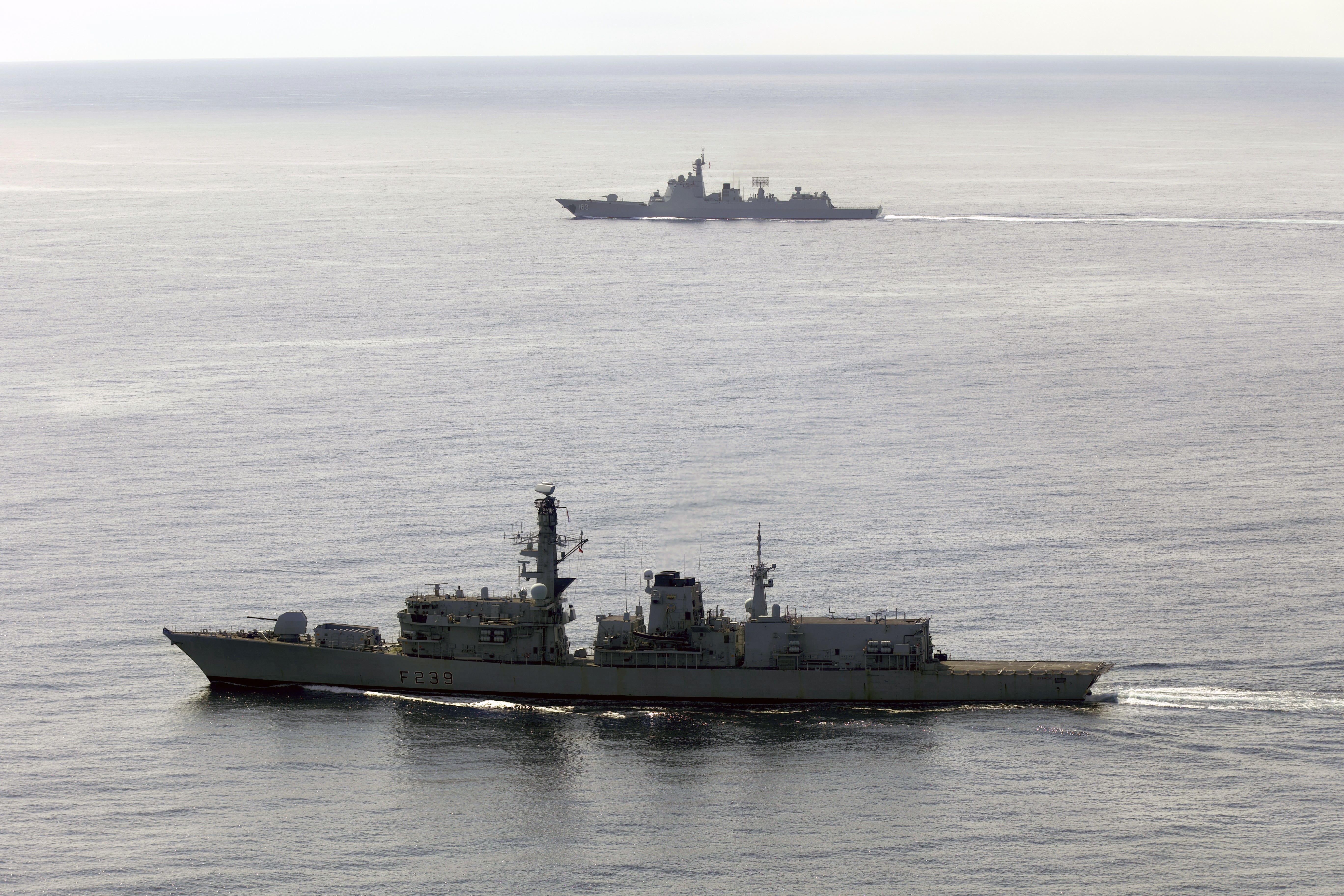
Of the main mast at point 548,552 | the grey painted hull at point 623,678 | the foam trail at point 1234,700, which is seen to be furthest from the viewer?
the main mast at point 548,552

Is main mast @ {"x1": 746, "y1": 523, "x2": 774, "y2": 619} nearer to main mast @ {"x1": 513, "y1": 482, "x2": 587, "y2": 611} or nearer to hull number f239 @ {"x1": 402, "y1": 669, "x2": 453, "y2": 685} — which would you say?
main mast @ {"x1": 513, "y1": 482, "x2": 587, "y2": 611}

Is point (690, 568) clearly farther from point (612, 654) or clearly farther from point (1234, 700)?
point (1234, 700)

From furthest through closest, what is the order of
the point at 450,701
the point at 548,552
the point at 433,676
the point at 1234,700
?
the point at 548,552 → the point at 433,676 → the point at 450,701 → the point at 1234,700

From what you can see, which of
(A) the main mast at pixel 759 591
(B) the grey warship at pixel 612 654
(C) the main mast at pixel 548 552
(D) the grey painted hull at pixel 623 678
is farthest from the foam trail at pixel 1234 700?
(C) the main mast at pixel 548 552

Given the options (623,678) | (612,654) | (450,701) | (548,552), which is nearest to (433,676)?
(450,701)

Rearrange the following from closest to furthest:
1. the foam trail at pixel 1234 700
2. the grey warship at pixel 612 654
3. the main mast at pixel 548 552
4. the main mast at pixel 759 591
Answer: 1. the foam trail at pixel 1234 700
2. the grey warship at pixel 612 654
3. the main mast at pixel 759 591
4. the main mast at pixel 548 552

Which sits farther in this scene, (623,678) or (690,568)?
(690,568)

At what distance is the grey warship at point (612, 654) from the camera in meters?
81.9

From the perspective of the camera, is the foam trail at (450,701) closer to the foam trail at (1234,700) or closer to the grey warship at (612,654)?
the grey warship at (612,654)

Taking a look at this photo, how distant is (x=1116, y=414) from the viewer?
13000 centimetres

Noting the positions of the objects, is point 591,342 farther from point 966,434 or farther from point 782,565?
point 782,565

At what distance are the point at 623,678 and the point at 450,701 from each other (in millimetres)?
8849

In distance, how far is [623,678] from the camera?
272 feet

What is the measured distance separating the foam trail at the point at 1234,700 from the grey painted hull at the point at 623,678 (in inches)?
103
